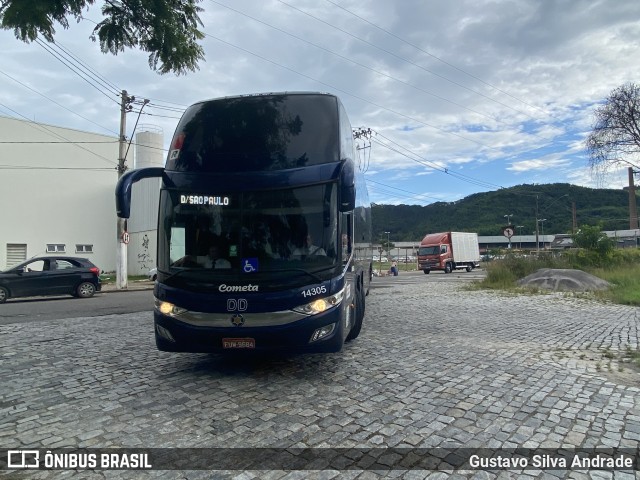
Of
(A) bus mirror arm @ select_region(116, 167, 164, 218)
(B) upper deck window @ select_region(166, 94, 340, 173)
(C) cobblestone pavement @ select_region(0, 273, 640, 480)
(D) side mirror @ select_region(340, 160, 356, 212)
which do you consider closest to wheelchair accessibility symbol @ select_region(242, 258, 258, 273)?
(B) upper deck window @ select_region(166, 94, 340, 173)

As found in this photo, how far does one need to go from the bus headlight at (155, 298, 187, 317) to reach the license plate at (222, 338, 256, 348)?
63cm

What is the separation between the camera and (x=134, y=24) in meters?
5.01

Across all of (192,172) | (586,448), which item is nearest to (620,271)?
(586,448)

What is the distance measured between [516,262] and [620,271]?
4.19 meters

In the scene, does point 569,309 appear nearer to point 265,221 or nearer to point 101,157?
point 265,221

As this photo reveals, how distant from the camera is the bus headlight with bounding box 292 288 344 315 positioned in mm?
5078

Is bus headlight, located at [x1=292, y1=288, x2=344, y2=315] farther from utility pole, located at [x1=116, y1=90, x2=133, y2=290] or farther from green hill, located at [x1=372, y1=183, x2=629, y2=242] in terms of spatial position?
green hill, located at [x1=372, y1=183, x2=629, y2=242]

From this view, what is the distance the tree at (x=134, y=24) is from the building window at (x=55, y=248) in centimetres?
2856

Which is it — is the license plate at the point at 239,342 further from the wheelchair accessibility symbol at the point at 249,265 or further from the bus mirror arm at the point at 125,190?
the bus mirror arm at the point at 125,190

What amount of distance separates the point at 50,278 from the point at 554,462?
60.5 feet

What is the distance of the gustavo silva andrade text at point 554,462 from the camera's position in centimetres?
331

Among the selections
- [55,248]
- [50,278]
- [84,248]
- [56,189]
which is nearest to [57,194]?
[56,189]

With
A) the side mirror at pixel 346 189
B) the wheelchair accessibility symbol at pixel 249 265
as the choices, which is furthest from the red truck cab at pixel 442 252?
the wheelchair accessibility symbol at pixel 249 265

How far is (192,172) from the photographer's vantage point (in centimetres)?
552
